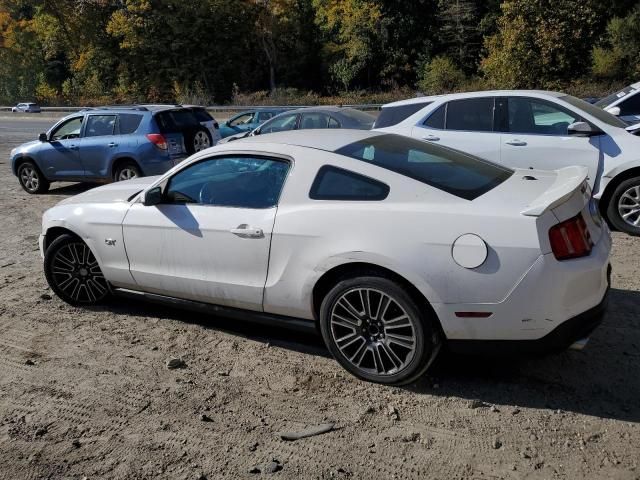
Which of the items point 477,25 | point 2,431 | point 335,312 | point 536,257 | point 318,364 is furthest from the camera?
point 477,25

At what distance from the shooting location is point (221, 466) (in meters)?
3.28

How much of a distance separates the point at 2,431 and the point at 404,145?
10.5 ft

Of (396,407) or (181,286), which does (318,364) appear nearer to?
(396,407)

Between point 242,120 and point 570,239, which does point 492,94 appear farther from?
Result: point 242,120

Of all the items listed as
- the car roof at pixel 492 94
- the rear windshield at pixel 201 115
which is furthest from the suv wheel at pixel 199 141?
the car roof at pixel 492 94

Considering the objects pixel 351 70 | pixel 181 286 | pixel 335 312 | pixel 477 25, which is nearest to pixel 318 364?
pixel 335 312

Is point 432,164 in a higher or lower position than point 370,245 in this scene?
higher

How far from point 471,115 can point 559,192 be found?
466 centimetres

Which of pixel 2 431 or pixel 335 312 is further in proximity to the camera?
pixel 335 312

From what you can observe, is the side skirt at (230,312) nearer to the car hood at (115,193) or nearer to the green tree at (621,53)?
the car hood at (115,193)

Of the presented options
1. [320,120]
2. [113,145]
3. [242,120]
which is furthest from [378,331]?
[242,120]

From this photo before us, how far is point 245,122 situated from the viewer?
17.2m

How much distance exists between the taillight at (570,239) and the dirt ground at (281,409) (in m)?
0.87

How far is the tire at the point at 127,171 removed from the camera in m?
11.0
